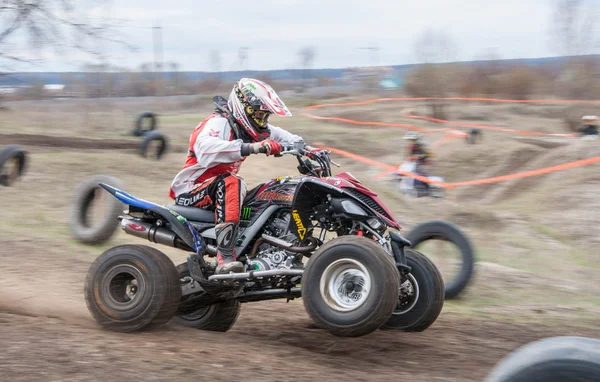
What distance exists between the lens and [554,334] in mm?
6172

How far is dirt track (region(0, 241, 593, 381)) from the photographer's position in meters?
4.49

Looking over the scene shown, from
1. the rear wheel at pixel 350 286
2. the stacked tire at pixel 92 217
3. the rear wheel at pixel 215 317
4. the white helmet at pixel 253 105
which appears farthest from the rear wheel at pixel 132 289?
the stacked tire at pixel 92 217

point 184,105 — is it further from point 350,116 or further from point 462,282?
point 462,282

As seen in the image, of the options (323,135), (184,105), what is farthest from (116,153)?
(184,105)

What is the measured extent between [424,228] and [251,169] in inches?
323

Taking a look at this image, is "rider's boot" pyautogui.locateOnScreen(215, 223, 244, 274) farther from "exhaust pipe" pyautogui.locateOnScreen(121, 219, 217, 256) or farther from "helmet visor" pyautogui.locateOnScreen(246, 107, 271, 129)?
"helmet visor" pyautogui.locateOnScreen(246, 107, 271, 129)

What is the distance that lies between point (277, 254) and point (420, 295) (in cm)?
119

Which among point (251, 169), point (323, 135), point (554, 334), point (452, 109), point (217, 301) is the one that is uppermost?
point (452, 109)

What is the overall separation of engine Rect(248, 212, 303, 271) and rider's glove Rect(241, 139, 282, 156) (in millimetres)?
549

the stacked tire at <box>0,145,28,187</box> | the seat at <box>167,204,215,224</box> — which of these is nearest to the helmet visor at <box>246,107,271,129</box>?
the seat at <box>167,204,215,224</box>

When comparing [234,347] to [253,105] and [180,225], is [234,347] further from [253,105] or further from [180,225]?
[253,105]

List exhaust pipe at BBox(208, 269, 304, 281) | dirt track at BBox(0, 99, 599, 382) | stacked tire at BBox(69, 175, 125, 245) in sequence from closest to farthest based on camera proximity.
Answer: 1. dirt track at BBox(0, 99, 599, 382)
2. exhaust pipe at BBox(208, 269, 304, 281)
3. stacked tire at BBox(69, 175, 125, 245)

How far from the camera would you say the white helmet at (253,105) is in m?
5.73

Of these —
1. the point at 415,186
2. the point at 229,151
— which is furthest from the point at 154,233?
the point at 415,186
